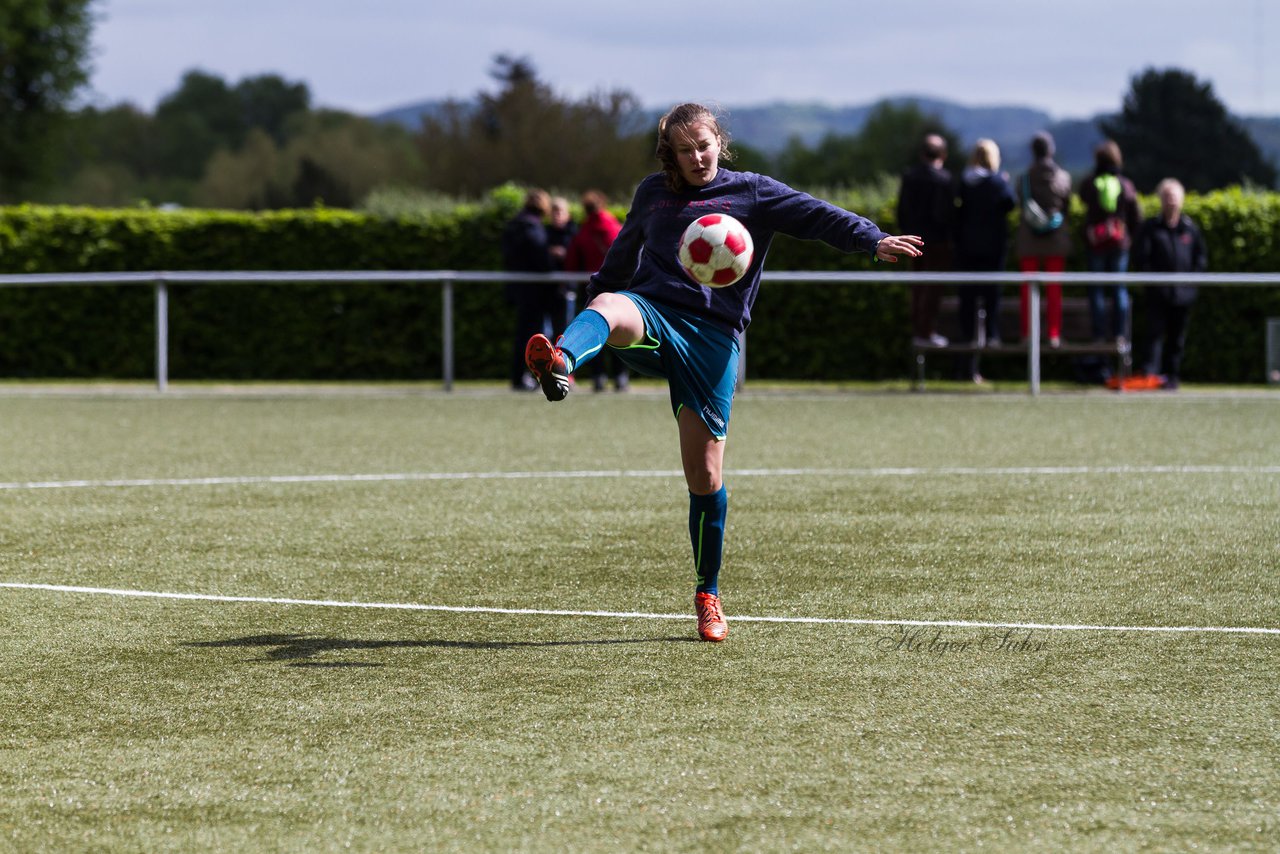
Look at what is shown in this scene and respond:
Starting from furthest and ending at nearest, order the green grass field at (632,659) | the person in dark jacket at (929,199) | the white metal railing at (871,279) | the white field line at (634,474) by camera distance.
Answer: the person in dark jacket at (929,199)
the white metal railing at (871,279)
the white field line at (634,474)
the green grass field at (632,659)

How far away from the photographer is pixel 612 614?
6.09 m

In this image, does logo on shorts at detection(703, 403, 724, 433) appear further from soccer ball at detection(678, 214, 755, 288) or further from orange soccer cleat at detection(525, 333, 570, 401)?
orange soccer cleat at detection(525, 333, 570, 401)

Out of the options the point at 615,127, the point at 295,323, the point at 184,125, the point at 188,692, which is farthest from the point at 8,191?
the point at 184,125

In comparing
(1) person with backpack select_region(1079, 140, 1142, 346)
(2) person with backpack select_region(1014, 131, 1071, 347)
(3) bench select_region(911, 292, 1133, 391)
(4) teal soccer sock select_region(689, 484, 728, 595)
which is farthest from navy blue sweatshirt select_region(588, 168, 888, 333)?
(1) person with backpack select_region(1079, 140, 1142, 346)

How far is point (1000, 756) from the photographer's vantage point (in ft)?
13.7

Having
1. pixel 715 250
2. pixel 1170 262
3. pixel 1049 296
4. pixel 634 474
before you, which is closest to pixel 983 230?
pixel 1049 296

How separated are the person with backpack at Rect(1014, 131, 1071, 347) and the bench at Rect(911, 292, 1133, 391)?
0.31 meters

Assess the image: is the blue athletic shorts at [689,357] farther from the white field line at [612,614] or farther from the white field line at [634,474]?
the white field line at [634,474]

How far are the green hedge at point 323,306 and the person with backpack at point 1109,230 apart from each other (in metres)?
2.03

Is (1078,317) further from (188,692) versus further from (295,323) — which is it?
(188,692)

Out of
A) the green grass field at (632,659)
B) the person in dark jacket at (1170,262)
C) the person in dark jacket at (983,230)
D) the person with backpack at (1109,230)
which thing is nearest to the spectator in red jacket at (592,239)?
the person in dark jacket at (983,230)

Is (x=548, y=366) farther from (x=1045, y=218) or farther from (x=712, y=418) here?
(x=1045, y=218)

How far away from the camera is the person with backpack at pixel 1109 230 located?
17.1 meters

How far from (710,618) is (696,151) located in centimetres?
156
